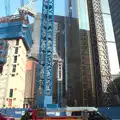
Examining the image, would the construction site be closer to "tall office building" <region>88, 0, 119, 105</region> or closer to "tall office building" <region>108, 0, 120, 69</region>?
"tall office building" <region>88, 0, 119, 105</region>

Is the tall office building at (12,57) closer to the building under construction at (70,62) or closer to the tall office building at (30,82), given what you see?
the building under construction at (70,62)

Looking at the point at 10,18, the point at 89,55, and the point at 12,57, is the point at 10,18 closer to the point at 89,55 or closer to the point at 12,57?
the point at 12,57

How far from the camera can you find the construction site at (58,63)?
59606mm

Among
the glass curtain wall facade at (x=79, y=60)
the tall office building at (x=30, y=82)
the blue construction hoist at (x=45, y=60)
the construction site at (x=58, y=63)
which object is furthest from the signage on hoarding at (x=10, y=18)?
the glass curtain wall facade at (x=79, y=60)

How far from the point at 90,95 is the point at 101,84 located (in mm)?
13877

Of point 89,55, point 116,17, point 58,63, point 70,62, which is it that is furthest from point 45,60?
point 116,17

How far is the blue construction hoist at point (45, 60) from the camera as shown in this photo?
55513 millimetres

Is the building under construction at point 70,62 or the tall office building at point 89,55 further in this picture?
the tall office building at point 89,55

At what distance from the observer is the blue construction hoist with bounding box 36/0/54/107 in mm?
55513

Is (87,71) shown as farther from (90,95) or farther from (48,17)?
(48,17)

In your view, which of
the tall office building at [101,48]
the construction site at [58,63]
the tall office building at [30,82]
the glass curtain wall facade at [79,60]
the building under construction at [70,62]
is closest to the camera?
the construction site at [58,63]

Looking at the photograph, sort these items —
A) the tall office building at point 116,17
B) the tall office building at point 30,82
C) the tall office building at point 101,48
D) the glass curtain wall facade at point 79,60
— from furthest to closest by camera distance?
the tall office building at point 116,17
the tall office building at point 30,82
the glass curtain wall facade at point 79,60
the tall office building at point 101,48

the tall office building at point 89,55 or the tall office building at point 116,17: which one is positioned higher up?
the tall office building at point 116,17

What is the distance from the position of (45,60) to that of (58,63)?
48.3 metres
